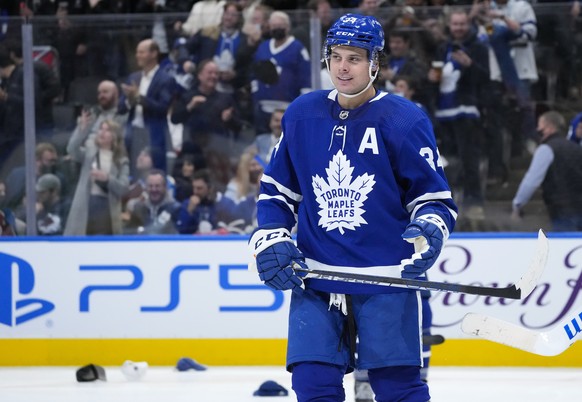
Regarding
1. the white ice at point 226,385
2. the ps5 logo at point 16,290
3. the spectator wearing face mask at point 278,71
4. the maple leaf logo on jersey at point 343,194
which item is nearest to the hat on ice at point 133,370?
the white ice at point 226,385

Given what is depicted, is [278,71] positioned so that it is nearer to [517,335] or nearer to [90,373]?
[90,373]

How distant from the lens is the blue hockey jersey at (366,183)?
3.17 meters

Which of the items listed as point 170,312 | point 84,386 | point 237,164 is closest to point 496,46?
point 237,164

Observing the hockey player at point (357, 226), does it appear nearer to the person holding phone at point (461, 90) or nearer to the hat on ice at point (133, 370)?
the hat on ice at point (133, 370)

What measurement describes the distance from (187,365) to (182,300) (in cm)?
39

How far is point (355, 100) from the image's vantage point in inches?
128

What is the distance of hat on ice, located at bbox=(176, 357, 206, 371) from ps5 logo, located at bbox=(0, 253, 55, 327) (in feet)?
2.81

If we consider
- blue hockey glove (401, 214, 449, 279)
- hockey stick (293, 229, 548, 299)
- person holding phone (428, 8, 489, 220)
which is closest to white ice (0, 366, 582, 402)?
person holding phone (428, 8, 489, 220)

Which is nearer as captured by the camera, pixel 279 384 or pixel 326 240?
pixel 326 240

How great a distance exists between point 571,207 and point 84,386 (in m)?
2.69

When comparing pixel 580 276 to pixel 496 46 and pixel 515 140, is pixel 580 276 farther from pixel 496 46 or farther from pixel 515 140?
pixel 496 46

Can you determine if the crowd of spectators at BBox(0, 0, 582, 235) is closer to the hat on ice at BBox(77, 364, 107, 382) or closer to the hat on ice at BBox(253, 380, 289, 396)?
the hat on ice at BBox(77, 364, 107, 382)

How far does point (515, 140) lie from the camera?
656cm

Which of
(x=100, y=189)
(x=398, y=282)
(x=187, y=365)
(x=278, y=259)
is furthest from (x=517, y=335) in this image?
(x=100, y=189)
